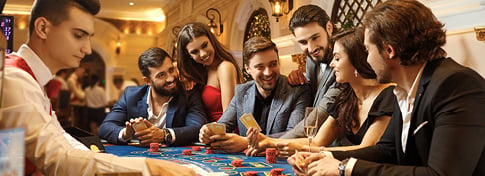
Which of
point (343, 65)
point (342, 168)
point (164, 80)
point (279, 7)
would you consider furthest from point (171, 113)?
point (279, 7)

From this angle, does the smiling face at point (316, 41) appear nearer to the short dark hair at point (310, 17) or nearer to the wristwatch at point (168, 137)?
the short dark hair at point (310, 17)

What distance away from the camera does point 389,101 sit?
190 cm

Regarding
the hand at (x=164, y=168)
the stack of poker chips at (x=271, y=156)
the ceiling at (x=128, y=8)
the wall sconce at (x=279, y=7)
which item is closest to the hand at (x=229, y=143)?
the stack of poker chips at (x=271, y=156)

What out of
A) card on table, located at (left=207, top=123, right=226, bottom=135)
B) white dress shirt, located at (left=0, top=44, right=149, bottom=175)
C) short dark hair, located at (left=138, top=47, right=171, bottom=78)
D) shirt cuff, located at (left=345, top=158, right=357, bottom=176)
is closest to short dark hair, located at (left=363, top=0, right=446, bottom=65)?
shirt cuff, located at (left=345, top=158, right=357, bottom=176)

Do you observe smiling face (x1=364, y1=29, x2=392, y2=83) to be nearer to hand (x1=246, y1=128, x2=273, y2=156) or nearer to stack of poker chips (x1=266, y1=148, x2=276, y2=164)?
stack of poker chips (x1=266, y1=148, x2=276, y2=164)

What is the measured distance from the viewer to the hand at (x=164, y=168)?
0.66 meters

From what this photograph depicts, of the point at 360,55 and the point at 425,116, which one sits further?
the point at 360,55

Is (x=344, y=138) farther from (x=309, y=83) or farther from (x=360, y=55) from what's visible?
(x=309, y=83)

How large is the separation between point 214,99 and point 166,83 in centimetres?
76

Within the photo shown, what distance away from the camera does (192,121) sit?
292 cm

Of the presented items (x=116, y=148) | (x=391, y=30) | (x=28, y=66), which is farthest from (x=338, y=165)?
(x=116, y=148)

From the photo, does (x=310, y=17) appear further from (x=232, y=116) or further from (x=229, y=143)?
(x=229, y=143)

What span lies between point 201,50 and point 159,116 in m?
0.53

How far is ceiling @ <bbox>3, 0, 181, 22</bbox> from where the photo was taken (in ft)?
1.36
